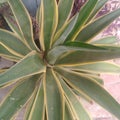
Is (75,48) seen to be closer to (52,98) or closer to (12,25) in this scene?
(52,98)

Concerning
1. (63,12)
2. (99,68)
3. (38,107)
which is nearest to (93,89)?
(99,68)

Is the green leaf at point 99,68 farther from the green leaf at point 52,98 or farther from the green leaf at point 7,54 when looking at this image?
the green leaf at point 7,54

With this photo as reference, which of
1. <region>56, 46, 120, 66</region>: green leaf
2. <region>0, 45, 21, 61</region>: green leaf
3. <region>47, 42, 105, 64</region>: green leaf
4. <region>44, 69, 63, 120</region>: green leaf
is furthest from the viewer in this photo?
<region>0, 45, 21, 61</region>: green leaf

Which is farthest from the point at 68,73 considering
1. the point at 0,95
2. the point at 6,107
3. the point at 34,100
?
the point at 0,95

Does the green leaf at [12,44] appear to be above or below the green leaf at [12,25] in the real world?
below

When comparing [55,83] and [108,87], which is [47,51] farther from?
[108,87]

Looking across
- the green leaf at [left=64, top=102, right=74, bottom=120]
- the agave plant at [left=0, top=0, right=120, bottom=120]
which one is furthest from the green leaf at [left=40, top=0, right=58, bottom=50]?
the green leaf at [left=64, top=102, right=74, bottom=120]

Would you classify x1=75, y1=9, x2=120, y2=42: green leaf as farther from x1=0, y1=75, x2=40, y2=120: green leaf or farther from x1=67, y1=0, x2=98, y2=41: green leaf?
x1=0, y1=75, x2=40, y2=120: green leaf

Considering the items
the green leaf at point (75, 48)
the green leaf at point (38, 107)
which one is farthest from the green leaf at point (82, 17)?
the green leaf at point (38, 107)
